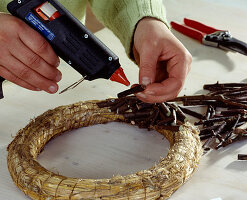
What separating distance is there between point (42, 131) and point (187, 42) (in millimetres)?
797

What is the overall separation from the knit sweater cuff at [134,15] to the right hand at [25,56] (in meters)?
0.26

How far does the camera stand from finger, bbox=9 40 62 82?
0.91 metres

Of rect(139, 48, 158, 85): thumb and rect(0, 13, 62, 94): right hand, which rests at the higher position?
rect(0, 13, 62, 94): right hand

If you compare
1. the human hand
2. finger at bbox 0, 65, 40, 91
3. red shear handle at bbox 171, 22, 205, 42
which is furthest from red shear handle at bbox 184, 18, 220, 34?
finger at bbox 0, 65, 40, 91

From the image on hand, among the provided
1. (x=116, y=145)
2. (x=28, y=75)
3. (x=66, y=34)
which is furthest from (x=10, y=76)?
(x=116, y=145)

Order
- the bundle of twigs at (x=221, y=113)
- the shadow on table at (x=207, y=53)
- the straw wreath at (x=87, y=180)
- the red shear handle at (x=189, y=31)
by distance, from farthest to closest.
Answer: the red shear handle at (x=189, y=31), the shadow on table at (x=207, y=53), the bundle of twigs at (x=221, y=113), the straw wreath at (x=87, y=180)

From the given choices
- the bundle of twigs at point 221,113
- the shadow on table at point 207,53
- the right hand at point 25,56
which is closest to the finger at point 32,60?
the right hand at point 25,56

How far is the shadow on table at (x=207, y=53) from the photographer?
1.46 metres

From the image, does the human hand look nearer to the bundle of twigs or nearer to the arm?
the arm

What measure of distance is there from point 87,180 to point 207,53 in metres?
0.87

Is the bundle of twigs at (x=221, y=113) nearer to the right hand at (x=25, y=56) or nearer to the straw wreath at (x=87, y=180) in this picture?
the straw wreath at (x=87, y=180)

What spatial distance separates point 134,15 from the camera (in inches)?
45.6

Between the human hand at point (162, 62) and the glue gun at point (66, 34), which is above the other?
the glue gun at point (66, 34)

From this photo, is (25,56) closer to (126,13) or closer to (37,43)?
(37,43)
